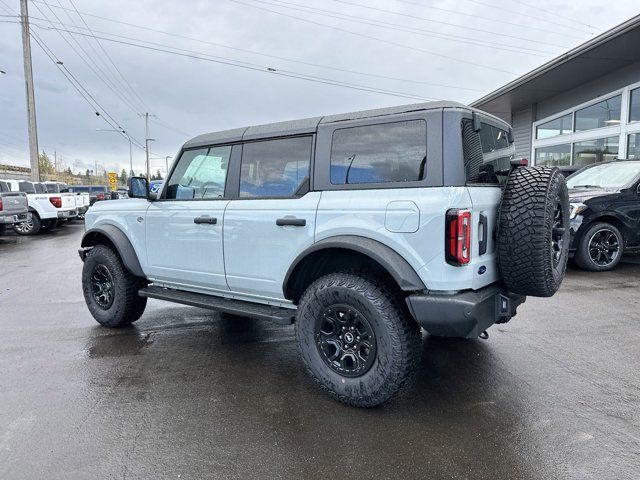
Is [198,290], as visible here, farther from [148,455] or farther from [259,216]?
[148,455]

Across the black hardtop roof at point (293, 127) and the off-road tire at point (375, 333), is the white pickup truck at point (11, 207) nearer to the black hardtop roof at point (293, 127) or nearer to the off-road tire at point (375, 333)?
the black hardtop roof at point (293, 127)

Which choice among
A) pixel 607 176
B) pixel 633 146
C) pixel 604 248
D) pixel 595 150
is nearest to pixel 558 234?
pixel 604 248

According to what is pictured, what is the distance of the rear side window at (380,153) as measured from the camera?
9.57ft

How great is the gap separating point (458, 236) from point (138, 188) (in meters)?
3.17

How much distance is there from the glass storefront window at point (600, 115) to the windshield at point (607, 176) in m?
6.26

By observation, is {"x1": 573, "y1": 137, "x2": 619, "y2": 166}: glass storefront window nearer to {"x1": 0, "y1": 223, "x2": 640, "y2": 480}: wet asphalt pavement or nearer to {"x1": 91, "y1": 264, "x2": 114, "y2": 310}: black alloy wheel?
{"x1": 0, "y1": 223, "x2": 640, "y2": 480}: wet asphalt pavement

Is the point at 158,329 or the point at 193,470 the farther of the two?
the point at 158,329

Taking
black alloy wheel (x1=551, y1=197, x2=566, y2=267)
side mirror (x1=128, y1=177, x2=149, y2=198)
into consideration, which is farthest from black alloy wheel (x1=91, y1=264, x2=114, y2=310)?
black alloy wheel (x1=551, y1=197, x2=566, y2=267)

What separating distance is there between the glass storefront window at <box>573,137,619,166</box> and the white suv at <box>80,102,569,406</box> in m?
11.8

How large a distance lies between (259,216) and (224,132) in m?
1.10

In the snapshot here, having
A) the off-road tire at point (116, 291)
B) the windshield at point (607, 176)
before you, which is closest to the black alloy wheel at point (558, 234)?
the off-road tire at point (116, 291)

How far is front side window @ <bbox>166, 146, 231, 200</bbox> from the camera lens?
3965 millimetres

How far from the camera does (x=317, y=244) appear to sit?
311cm

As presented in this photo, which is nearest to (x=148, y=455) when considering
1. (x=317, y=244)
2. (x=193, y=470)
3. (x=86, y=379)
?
(x=193, y=470)
